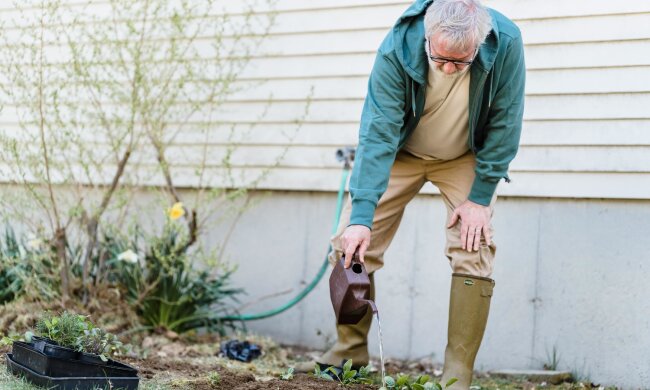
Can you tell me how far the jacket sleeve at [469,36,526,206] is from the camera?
12.1 ft

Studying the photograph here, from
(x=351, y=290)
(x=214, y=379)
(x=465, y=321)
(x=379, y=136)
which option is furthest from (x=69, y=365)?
(x=465, y=321)

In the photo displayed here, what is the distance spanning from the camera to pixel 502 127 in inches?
149

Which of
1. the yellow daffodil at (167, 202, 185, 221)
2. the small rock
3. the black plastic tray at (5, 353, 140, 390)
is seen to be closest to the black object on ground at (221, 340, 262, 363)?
the yellow daffodil at (167, 202, 185, 221)

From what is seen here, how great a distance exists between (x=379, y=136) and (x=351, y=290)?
620 millimetres

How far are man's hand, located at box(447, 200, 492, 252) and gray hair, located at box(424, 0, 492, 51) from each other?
76 centimetres

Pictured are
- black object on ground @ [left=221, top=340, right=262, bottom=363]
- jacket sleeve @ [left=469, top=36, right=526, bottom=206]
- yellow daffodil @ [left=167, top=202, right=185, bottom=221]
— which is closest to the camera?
jacket sleeve @ [left=469, top=36, right=526, bottom=206]

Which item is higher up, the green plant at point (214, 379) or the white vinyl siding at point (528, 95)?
the white vinyl siding at point (528, 95)

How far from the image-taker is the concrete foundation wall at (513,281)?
469 cm

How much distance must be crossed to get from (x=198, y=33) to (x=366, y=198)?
2403 mm

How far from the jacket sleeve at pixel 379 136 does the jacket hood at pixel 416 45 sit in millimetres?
50

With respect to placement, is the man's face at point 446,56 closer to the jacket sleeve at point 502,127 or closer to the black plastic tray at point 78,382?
the jacket sleeve at point 502,127

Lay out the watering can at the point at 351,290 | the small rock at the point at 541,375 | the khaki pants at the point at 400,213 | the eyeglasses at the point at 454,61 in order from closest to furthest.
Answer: the eyeglasses at the point at 454,61 < the watering can at the point at 351,290 < the khaki pants at the point at 400,213 < the small rock at the point at 541,375

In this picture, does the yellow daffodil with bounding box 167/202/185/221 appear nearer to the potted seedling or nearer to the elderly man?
the elderly man

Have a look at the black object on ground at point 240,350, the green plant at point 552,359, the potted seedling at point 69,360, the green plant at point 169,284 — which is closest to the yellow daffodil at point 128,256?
the green plant at point 169,284
